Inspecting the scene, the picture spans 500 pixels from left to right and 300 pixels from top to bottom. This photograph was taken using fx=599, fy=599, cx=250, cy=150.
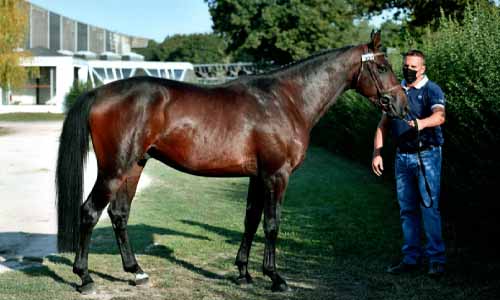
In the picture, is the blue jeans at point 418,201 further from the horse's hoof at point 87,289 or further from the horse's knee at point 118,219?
the horse's hoof at point 87,289

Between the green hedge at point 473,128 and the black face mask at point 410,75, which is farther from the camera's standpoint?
the green hedge at point 473,128

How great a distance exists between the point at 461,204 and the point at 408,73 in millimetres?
2436

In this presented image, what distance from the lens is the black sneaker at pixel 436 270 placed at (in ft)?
18.4

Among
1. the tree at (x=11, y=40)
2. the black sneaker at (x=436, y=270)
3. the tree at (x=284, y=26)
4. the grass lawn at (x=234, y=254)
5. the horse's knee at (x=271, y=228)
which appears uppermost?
the tree at (x=284, y=26)

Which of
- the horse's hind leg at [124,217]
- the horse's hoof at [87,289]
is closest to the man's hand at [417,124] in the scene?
the horse's hind leg at [124,217]

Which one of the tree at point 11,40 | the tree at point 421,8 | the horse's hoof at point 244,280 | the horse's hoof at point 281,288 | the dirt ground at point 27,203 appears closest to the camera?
the horse's hoof at point 281,288

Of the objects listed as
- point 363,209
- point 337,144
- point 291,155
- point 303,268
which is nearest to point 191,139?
point 291,155

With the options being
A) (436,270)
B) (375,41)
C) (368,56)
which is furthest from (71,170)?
(436,270)

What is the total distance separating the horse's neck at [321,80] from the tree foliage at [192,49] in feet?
282

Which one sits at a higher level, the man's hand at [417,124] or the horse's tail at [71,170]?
the man's hand at [417,124]

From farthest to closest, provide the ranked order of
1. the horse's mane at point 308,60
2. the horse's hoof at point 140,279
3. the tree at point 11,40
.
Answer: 1. the tree at point 11,40
2. the horse's mane at point 308,60
3. the horse's hoof at point 140,279

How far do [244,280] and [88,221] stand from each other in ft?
4.93

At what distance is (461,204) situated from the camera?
7.38m

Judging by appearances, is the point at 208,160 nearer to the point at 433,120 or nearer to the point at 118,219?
the point at 118,219
